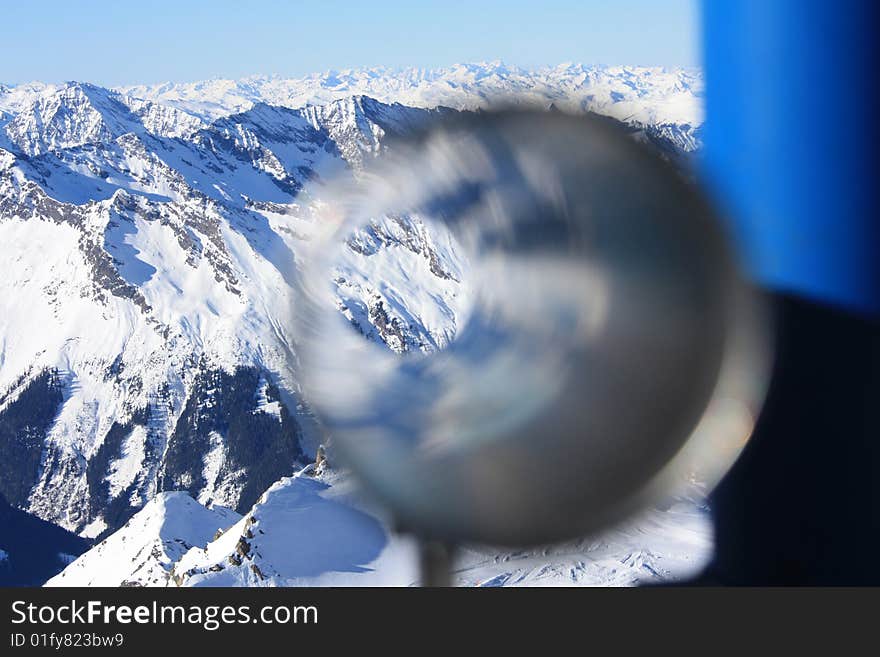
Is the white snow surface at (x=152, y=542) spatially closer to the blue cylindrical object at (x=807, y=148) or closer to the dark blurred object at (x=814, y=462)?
the dark blurred object at (x=814, y=462)

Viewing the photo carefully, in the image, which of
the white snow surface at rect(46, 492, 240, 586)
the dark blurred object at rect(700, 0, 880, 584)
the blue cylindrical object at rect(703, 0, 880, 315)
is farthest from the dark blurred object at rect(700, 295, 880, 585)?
the white snow surface at rect(46, 492, 240, 586)

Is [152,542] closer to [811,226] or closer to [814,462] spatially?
[814,462]

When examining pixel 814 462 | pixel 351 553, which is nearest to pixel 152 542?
pixel 351 553

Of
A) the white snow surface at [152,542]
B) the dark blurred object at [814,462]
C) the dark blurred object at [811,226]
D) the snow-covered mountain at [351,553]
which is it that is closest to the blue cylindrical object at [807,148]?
the dark blurred object at [811,226]

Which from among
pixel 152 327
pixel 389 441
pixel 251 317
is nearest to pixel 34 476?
pixel 152 327

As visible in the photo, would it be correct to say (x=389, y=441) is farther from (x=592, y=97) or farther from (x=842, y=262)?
(x=842, y=262)
